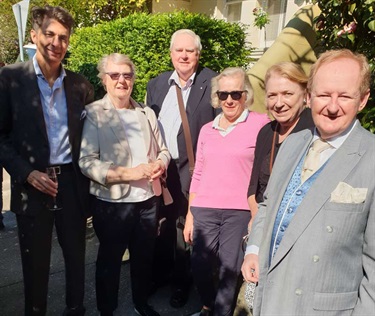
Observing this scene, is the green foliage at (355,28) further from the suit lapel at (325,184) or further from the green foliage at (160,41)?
the green foliage at (160,41)

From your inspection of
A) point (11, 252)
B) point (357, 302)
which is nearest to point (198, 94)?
point (357, 302)

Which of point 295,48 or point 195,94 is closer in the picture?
point 195,94

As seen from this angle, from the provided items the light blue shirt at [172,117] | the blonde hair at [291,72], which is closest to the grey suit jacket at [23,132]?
the light blue shirt at [172,117]

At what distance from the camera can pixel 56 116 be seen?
8.62 ft

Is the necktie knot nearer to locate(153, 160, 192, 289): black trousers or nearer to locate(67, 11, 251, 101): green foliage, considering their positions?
locate(153, 160, 192, 289): black trousers

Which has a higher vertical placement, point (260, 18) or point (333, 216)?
point (260, 18)

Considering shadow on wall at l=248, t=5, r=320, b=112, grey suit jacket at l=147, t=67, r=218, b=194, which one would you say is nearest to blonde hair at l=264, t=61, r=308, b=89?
grey suit jacket at l=147, t=67, r=218, b=194

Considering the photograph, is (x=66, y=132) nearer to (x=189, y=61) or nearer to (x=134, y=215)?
(x=134, y=215)

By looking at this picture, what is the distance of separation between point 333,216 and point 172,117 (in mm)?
2073

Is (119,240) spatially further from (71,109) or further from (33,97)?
(33,97)

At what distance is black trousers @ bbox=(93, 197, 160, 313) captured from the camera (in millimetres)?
2762

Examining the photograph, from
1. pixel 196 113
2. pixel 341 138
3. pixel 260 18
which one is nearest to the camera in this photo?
pixel 341 138

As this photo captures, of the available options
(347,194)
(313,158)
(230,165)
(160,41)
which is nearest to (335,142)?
(313,158)

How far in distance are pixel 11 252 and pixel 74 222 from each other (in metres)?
2.10
